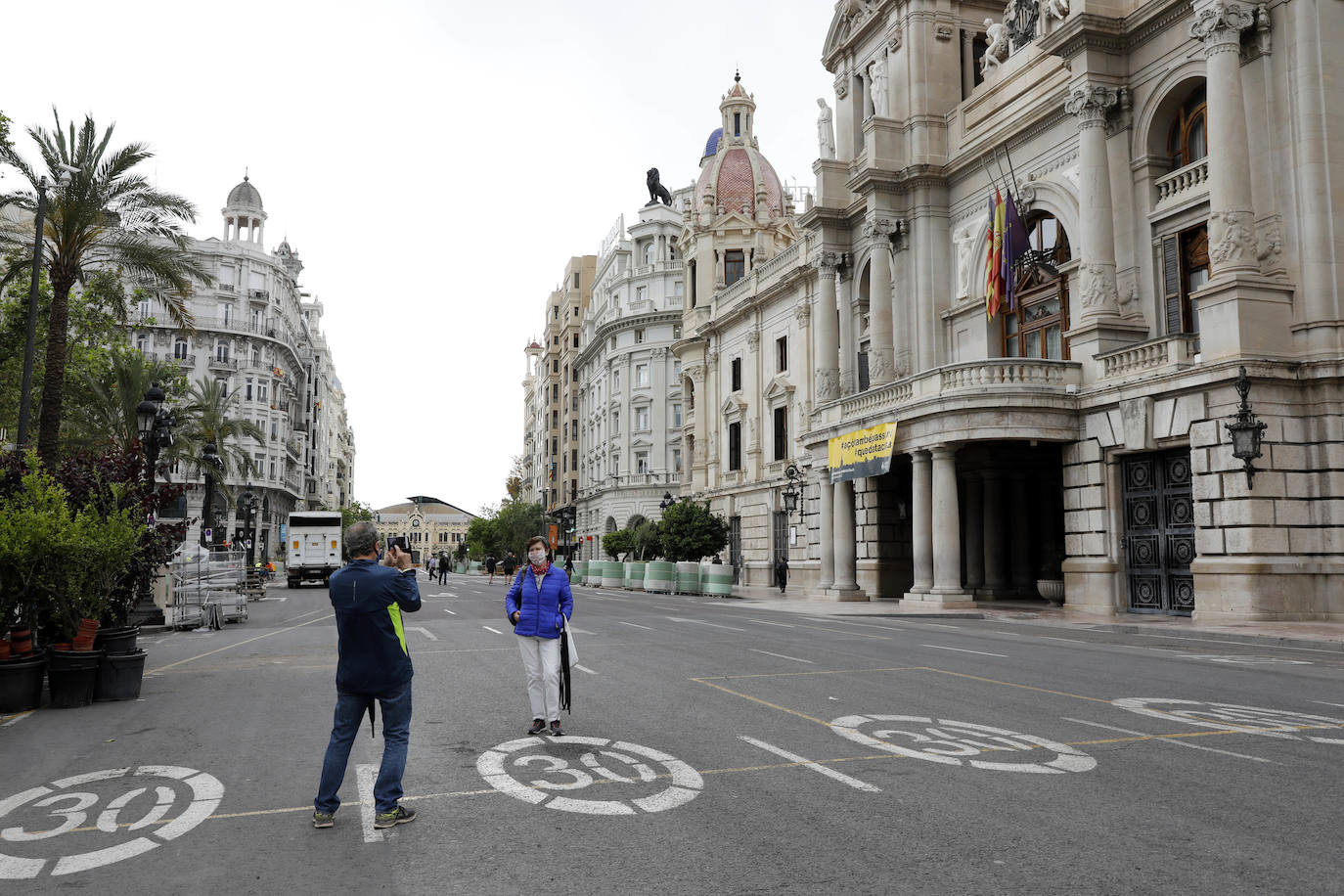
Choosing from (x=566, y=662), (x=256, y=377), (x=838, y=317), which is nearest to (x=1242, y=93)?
(x=838, y=317)

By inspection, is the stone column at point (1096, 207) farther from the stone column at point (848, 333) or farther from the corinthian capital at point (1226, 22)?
the stone column at point (848, 333)

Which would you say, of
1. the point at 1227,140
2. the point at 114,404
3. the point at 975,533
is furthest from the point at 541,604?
the point at 114,404

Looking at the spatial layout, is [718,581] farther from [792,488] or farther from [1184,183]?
[1184,183]

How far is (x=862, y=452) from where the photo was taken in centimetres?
3312

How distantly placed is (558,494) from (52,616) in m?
98.3

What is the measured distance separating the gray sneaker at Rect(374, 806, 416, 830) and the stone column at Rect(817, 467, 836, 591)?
31512 mm

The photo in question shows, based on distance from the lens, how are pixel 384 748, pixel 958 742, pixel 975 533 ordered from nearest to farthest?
pixel 384 748 < pixel 958 742 < pixel 975 533

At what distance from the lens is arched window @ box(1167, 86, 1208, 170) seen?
26.0 meters

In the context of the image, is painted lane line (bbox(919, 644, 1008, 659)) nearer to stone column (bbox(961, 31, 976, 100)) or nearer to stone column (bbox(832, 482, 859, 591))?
stone column (bbox(832, 482, 859, 591))

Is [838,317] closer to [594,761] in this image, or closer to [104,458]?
[104,458]

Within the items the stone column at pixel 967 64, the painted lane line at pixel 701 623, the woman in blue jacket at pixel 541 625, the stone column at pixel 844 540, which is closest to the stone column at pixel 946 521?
the stone column at pixel 844 540

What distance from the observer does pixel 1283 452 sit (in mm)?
21516

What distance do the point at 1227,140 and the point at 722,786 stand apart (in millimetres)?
22439

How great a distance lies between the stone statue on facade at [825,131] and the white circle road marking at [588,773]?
121 ft
